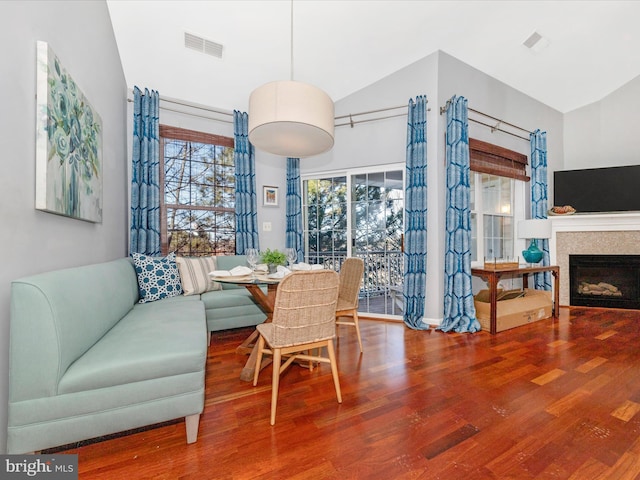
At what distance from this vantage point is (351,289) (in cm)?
286

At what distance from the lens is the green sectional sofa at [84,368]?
4.07 ft

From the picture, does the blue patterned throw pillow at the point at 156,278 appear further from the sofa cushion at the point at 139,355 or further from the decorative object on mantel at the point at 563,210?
the decorative object on mantel at the point at 563,210

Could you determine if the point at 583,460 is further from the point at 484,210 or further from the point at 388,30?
the point at 388,30

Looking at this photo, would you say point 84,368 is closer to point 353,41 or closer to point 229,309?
point 229,309

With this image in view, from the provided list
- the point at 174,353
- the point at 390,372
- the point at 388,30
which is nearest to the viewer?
the point at 174,353

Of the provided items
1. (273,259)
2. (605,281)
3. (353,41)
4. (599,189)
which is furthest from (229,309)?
(599,189)

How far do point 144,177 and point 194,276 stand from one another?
136cm

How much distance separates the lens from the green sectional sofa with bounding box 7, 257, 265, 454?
48.8 inches

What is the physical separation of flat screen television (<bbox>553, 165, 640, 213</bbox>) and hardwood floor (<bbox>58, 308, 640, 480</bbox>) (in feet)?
8.54

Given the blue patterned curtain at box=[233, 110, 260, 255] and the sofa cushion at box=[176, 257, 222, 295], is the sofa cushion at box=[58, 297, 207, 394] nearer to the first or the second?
the sofa cushion at box=[176, 257, 222, 295]

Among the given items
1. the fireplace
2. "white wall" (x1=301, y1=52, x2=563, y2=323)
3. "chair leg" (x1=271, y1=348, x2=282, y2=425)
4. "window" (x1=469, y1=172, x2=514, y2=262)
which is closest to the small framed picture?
"white wall" (x1=301, y1=52, x2=563, y2=323)

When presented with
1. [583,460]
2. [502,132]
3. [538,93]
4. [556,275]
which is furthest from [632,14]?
[583,460]

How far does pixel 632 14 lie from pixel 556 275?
3109mm

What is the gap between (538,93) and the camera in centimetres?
452
